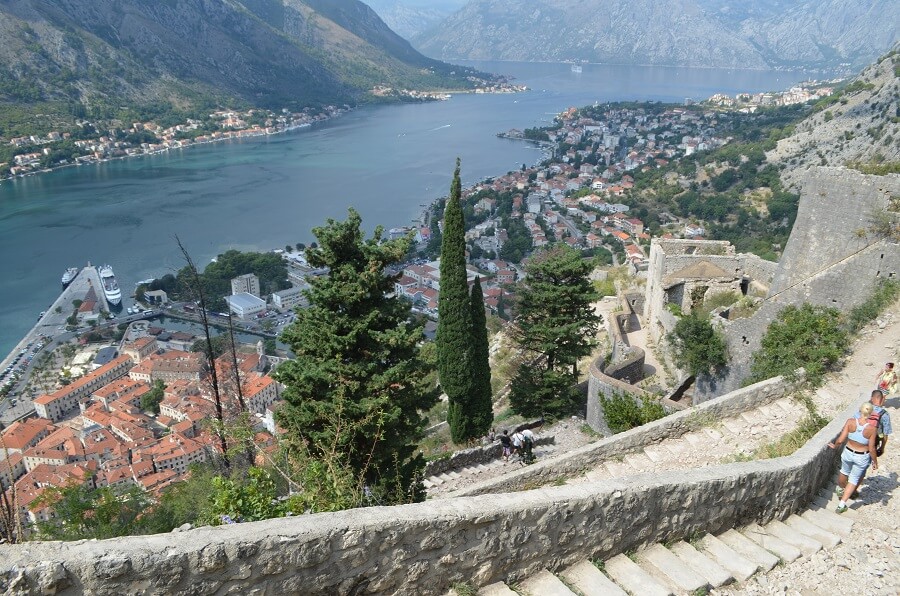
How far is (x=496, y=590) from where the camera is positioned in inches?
103

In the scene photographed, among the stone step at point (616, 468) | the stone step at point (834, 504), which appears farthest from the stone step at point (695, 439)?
the stone step at point (834, 504)

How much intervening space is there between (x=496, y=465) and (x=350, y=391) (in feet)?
11.1

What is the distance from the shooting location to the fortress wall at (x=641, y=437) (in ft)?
18.9

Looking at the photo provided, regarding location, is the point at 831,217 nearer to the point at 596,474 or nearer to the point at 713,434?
the point at 713,434

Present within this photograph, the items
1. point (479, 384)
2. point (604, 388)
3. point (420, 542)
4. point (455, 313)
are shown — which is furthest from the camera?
point (479, 384)

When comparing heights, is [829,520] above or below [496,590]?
below

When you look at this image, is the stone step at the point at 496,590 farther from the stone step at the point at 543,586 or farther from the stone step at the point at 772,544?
the stone step at the point at 772,544

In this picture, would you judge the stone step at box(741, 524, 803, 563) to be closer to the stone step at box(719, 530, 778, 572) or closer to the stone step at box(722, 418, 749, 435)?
the stone step at box(719, 530, 778, 572)

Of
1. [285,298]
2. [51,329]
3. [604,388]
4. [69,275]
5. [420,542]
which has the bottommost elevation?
[285,298]

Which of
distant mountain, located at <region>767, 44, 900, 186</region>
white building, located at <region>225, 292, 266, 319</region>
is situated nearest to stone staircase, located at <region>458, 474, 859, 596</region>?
distant mountain, located at <region>767, 44, 900, 186</region>

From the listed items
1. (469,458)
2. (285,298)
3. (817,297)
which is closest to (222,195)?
(285,298)

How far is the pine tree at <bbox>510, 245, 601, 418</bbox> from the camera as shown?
10375mm

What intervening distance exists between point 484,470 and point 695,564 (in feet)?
18.6

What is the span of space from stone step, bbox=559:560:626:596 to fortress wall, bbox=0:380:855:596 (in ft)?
0.15
